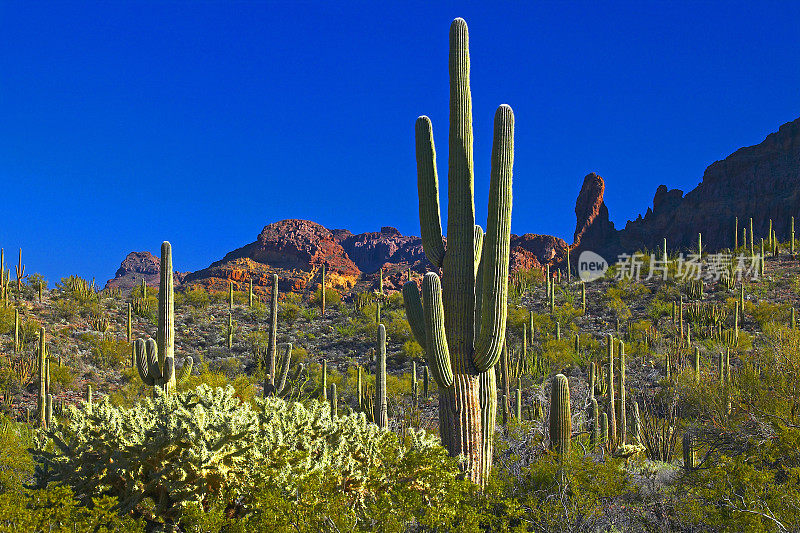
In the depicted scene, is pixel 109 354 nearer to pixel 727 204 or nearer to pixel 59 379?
pixel 59 379

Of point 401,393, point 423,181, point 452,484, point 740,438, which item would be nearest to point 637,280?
point 401,393

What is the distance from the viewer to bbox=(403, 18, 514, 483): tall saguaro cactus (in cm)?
709

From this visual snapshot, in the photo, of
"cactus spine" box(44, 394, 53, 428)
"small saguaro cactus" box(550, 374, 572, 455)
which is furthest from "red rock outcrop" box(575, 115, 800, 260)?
"cactus spine" box(44, 394, 53, 428)

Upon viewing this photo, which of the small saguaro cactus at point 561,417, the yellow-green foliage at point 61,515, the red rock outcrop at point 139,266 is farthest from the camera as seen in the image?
the red rock outcrop at point 139,266

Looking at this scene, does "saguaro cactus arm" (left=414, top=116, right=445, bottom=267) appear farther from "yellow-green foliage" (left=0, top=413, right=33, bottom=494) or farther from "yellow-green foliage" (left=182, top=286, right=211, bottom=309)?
"yellow-green foliage" (left=182, top=286, right=211, bottom=309)

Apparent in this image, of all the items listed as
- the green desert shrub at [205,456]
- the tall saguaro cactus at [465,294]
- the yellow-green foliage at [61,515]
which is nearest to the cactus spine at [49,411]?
the green desert shrub at [205,456]

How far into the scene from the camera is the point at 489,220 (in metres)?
7.24

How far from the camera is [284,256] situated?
71.6 metres

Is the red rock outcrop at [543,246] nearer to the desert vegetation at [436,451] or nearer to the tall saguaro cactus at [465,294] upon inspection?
the desert vegetation at [436,451]

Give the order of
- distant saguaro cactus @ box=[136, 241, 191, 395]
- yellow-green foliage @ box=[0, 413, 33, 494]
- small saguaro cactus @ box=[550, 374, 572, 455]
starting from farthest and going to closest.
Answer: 1. distant saguaro cactus @ box=[136, 241, 191, 395]
2. small saguaro cactus @ box=[550, 374, 572, 455]
3. yellow-green foliage @ box=[0, 413, 33, 494]

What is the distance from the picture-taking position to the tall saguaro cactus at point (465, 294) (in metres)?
7.09

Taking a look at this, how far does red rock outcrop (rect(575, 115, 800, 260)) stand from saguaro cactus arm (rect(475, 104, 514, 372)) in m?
60.8

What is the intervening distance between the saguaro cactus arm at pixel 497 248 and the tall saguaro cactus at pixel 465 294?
0.04 ft

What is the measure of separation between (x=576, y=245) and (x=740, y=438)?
72529 mm
